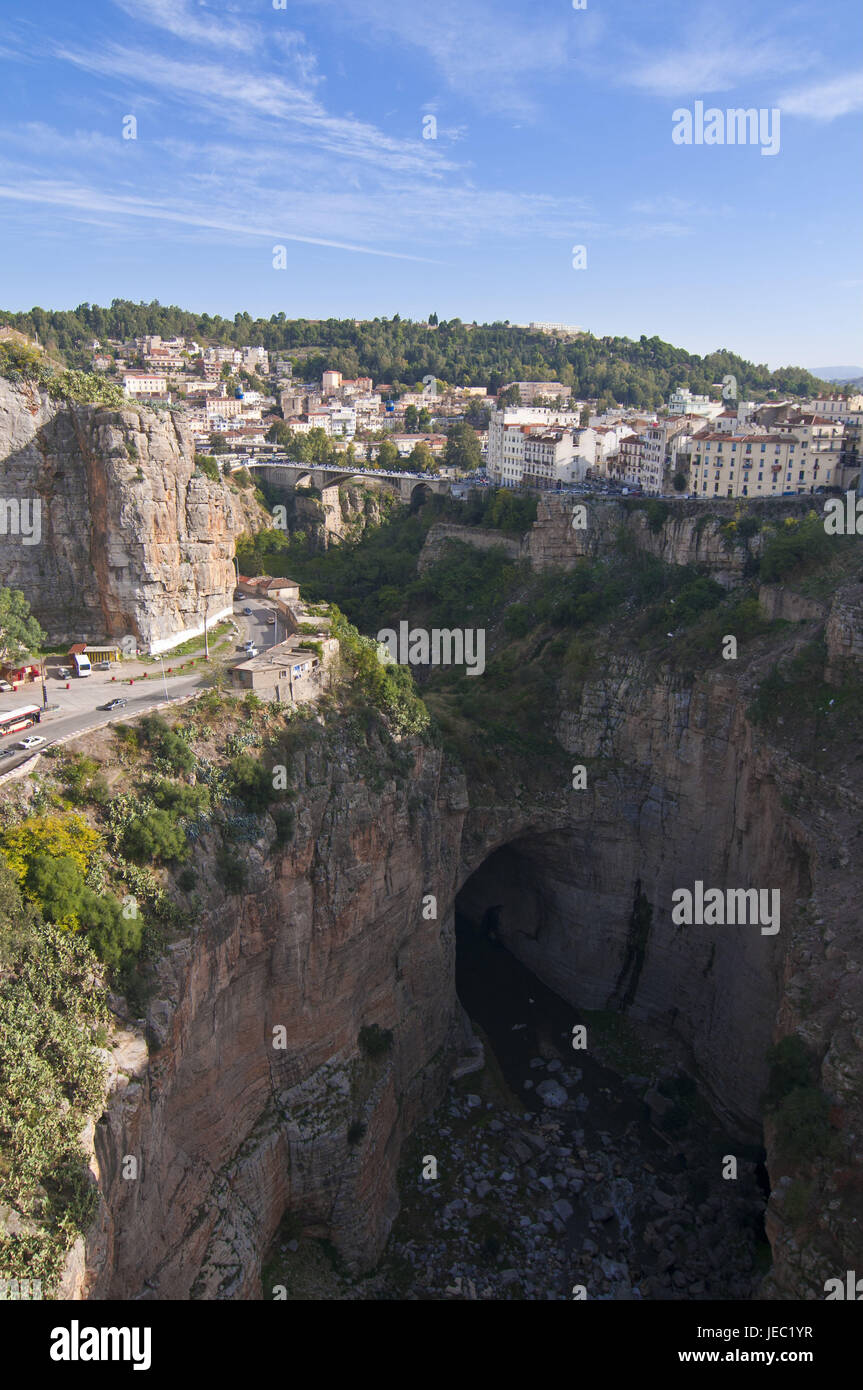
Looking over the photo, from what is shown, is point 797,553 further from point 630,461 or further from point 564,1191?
point 564,1191

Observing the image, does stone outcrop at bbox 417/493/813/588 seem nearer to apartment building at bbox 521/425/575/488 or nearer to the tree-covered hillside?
apartment building at bbox 521/425/575/488

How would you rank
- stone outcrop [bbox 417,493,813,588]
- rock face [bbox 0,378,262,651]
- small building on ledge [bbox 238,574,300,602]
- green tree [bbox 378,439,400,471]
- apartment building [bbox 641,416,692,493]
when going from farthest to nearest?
green tree [bbox 378,439,400,471] < apartment building [bbox 641,416,692,493] < stone outcrop [bbox 417,493,813,588] < small building on ledge [bbox 238,574,300,602] < rock face [bbox 0,378,262,651]

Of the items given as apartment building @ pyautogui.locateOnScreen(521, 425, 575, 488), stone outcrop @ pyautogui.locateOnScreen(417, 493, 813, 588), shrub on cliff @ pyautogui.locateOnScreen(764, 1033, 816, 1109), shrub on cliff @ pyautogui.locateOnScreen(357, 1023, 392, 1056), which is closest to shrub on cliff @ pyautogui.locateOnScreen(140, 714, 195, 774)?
shrub on cliff @ pyautogui.locateOnScreen(357, 1023, 392, 1056)

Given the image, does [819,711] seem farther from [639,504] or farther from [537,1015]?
[639,504]

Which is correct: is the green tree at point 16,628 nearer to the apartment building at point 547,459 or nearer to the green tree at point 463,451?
the apartment building at point 547,459

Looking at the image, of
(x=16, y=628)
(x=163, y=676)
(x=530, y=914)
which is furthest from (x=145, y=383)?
(x=163, y=676)

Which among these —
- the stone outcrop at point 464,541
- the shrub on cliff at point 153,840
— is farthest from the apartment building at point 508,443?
the shrub on cliff at point 153,840
